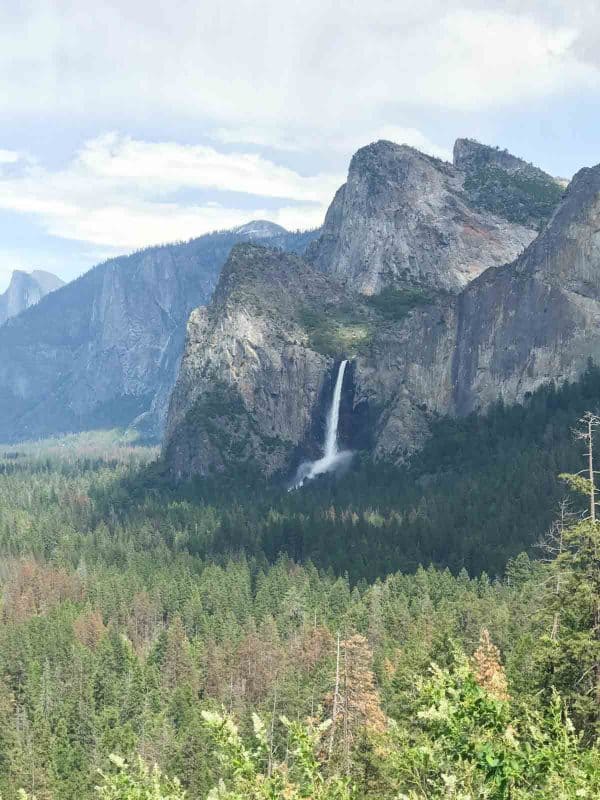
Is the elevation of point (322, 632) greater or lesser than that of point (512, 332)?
lesser

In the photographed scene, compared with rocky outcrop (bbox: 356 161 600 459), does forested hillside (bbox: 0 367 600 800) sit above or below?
below

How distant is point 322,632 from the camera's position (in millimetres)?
90000

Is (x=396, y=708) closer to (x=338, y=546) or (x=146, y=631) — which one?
(x=146, y=631)

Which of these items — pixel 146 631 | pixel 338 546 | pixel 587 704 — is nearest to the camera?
pixel 587 704

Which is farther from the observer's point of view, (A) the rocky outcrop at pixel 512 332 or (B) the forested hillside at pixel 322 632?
(A) the rocky outcrop at pixel 512 332

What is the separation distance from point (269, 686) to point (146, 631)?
116 ft

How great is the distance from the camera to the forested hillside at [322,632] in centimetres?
1909

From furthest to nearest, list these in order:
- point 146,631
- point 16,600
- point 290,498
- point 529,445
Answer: point 290,498 → point 529,445 → point 16,600 → point 146,631

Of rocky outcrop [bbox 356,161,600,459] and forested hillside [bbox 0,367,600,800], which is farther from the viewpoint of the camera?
rocky outcrop [bbox 356,161,600,459]

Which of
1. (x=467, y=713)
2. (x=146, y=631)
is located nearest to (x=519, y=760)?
(x=467, y=713)

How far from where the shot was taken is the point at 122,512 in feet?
589

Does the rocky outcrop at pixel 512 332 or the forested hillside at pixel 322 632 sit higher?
the rocky outcrop at pixel 512 332

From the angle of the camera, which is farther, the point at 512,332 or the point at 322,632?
the point at 512,332

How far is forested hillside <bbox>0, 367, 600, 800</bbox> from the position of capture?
62.6 feet
